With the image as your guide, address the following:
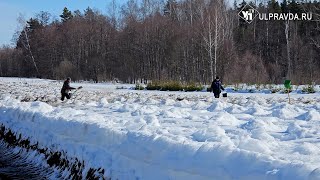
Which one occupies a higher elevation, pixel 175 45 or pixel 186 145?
pixel 175 45

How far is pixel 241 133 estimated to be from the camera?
25.8ft

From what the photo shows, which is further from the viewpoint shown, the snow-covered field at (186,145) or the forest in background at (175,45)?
the forest in background at (175,45)

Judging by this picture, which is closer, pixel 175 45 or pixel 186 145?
pixel 186 145

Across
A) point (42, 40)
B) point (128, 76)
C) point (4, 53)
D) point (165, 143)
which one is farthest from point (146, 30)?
point (165, 143)

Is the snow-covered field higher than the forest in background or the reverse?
the reverse

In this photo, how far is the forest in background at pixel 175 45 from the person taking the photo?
1934 inches

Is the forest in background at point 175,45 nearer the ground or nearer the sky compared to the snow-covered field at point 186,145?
nearer the sky

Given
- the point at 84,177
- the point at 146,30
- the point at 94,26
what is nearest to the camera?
the point at 84,177

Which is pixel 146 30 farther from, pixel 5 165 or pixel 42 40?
pixel 5 165

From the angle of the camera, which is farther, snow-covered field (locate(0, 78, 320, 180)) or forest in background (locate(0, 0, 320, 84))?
forest in background (locate(0, 0, 320, 84))

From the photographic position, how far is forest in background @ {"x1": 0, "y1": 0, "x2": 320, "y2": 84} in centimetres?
4912

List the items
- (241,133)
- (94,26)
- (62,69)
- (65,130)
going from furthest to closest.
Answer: (94,26)
(62,69)
(65,130)
(241,133)

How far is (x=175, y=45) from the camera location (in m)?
56.2

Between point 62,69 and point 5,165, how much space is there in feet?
187
